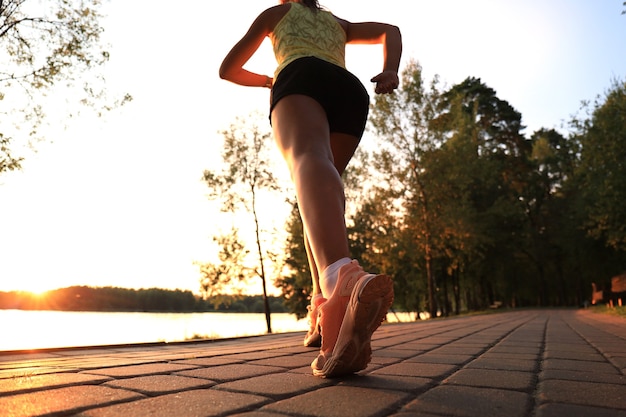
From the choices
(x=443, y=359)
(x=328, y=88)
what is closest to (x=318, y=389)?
(x=443, y=359)

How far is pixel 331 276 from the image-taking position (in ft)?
5.77

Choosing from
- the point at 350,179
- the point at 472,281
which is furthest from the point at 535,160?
the point at 350,179

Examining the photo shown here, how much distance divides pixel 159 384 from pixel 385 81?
1.62m

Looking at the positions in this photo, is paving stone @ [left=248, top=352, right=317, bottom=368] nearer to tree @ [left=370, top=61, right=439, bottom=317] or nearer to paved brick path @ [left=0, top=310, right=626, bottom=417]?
paved brick path @ [left=0, top=310, right=626, bottom=417]

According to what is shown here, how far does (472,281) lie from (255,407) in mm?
36458

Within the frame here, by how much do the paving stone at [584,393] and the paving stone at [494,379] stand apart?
0.06 metres

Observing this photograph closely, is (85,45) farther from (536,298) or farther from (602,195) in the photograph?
(536,298)

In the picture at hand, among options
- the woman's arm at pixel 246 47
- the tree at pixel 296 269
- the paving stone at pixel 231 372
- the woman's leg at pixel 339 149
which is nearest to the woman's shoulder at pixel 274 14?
the woman's arm at pixel 246 47

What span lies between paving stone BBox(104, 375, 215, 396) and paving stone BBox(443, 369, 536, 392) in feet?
2.90

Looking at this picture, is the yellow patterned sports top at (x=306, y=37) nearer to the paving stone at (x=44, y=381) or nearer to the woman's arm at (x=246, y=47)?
the woman's arm at (x=246, y=47)

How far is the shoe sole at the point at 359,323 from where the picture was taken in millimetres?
1564

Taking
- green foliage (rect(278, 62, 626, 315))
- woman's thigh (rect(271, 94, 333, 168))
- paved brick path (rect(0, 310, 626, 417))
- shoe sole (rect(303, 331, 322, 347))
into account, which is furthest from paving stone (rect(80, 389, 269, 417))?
green foliage (rect(278, 62, 626, 315))

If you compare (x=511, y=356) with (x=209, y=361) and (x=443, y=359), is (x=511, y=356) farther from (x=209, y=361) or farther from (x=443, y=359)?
(x=209, y=361)

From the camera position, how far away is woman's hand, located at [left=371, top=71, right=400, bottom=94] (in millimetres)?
2289
